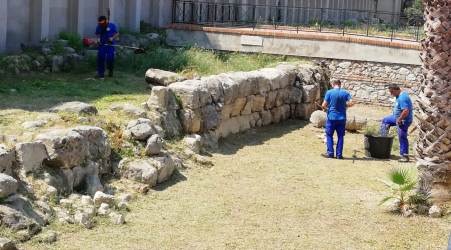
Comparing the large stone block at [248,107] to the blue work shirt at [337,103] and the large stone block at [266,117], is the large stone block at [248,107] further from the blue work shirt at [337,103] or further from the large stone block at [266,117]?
the blue work shirt at [337,103]

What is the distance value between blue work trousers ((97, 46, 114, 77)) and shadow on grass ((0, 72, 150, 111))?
0.86 ft

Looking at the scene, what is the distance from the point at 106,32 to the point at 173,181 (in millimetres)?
6414

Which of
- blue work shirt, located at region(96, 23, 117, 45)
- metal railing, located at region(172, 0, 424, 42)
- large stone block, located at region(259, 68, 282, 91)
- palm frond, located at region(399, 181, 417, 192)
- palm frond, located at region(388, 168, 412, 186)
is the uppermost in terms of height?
metal railing, located at region(172, 0, 424, 42)

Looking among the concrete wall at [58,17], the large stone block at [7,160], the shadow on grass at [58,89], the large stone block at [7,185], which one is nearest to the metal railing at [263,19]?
the concrete wall at [58,17]

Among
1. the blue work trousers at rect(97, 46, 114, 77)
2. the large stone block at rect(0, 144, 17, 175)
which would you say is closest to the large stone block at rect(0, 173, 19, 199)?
the large stone block at rect(0, 144, 17, 175)

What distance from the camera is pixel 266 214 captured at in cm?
1080

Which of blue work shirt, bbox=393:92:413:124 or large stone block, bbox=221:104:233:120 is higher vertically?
blue work shirt, bbox=393:92:413:124

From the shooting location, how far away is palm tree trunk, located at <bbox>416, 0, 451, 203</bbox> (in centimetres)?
1148

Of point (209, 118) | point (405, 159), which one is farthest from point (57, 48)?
point (405, 159)

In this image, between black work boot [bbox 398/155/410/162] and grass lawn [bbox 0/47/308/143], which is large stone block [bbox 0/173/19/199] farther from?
black work boot [bbox 398/155/410/162]

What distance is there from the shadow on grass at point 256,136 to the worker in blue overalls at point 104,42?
11.8 feet

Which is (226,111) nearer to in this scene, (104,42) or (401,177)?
(104,42)

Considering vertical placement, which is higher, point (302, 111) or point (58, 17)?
point (58, 17)

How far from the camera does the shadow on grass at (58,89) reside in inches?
532
